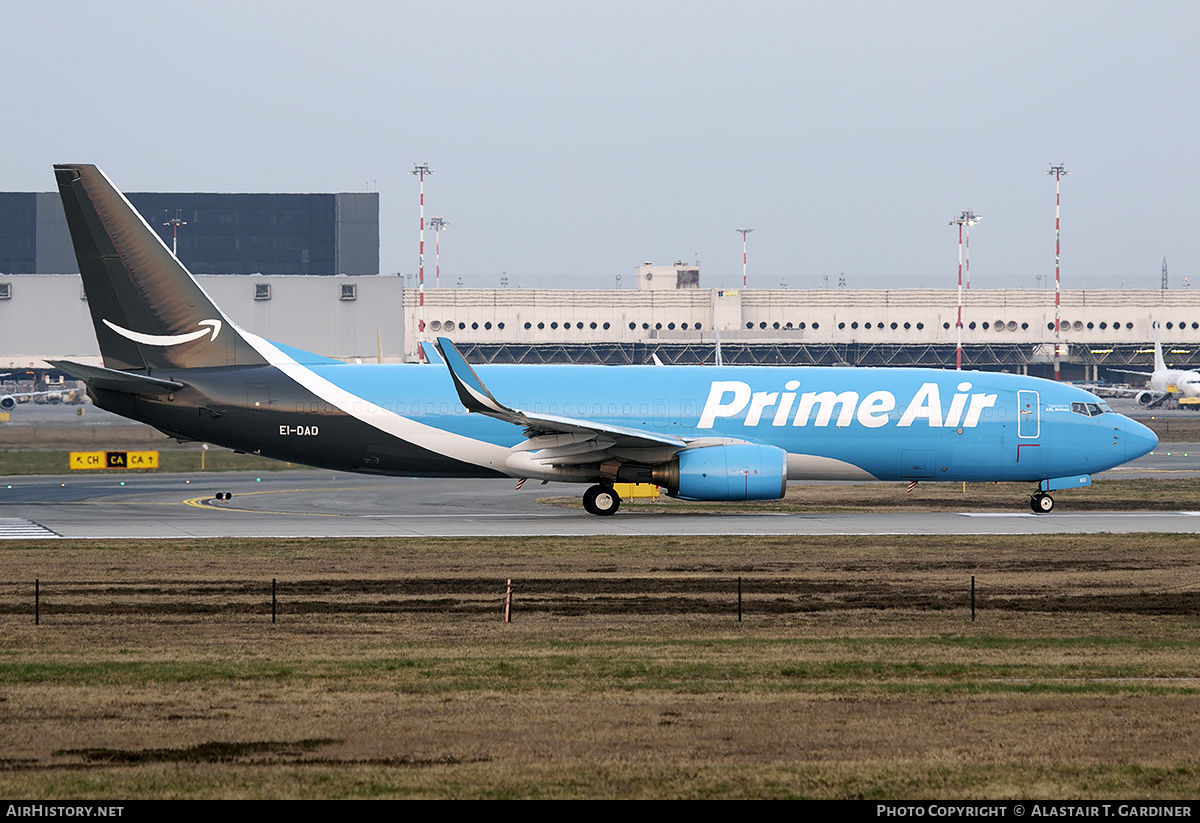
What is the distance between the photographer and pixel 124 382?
35062 mm

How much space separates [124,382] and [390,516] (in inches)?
325

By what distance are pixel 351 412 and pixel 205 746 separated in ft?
80.0

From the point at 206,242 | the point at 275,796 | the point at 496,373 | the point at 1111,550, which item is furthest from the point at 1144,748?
the point at 206,242

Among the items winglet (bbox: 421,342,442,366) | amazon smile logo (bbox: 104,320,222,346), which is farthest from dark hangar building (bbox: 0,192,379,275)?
amazon smile logo (bbox: 104,320,222,346)

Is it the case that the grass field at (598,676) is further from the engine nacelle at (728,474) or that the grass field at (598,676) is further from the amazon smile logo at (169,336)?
the amazon smile logo at (169,336)

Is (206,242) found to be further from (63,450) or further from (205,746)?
(205,746)

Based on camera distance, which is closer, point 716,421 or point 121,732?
point 121,732

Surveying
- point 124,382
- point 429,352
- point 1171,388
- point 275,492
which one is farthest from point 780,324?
point 124,382

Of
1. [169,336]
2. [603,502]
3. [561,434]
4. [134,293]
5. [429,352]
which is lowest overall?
[603,502]

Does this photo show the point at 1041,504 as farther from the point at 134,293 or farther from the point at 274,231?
the point at 274,231

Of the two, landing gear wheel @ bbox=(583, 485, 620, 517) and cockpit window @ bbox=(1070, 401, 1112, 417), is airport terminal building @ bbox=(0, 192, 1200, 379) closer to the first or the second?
landing gear wheel @ bbox=(583, 485, 620, 517)

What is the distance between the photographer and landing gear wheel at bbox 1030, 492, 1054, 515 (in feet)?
124

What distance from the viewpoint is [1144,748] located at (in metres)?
12.5

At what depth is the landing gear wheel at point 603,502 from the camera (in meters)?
37.2
